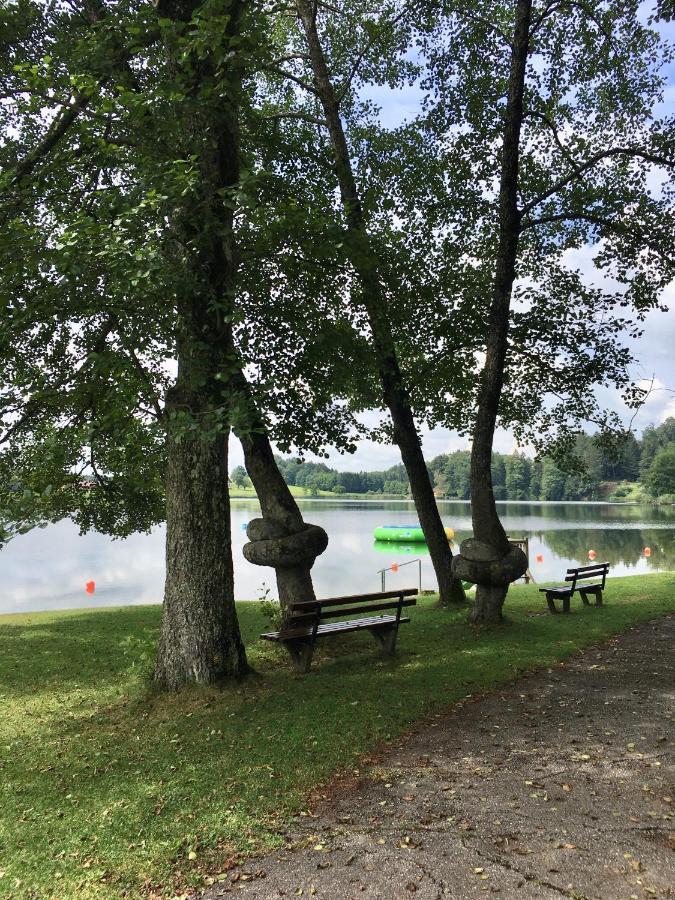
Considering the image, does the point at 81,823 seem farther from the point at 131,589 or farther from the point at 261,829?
the point at 131,589

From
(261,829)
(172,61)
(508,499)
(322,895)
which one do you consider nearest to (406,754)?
(261,829)

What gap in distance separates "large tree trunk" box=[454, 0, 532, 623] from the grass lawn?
800 millimetres

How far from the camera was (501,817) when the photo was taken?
422 cm

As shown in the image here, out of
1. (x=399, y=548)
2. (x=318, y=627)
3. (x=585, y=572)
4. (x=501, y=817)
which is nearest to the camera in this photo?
(x=501, y=817)

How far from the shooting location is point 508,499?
4235 inches

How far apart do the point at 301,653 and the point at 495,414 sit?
16.3ft

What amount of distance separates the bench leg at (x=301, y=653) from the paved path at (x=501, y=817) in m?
2.10

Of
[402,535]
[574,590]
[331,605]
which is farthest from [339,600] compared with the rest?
[402,535]

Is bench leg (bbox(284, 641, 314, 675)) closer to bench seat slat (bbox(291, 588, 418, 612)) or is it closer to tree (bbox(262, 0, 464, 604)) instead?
bench seat slat (bbox(291, 588, 418, 612))

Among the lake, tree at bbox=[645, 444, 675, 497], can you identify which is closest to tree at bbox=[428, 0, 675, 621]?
the lake

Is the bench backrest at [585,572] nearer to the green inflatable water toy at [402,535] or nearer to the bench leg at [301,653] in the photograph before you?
the bench leg at [301,653]

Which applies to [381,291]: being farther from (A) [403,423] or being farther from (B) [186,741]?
(B) [186,741]

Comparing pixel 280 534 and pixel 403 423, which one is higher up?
pixel 403 423

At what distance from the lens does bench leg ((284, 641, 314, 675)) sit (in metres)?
7.84
